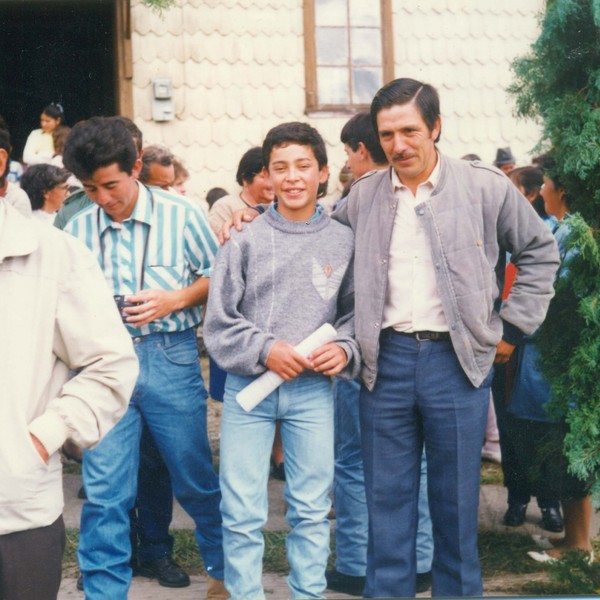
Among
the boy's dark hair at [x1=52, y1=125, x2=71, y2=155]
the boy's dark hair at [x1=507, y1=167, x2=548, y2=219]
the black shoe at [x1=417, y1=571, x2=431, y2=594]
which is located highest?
the boy's dark hair at [x1=52, y1=125, x2=71, y2=155]

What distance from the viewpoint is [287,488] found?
390 cm

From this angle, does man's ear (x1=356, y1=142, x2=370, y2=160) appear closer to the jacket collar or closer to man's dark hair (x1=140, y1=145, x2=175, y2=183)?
man's dark hair (x1=140, y1=145, x2=175, y2=183)

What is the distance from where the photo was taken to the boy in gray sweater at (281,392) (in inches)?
151

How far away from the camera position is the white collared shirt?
3.76 meters

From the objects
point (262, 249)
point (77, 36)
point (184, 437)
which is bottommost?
point (184, 437)

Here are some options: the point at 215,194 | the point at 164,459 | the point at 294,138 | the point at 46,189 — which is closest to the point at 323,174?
the point at 294,138

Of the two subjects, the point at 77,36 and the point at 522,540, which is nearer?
the point at 522,540

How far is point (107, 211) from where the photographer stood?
4.08 m

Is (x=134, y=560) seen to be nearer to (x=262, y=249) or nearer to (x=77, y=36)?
(x=262, y=249)

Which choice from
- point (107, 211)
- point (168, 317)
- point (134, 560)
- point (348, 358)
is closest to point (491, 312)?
point (348, 358)

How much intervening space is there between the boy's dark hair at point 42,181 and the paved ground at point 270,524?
70.8 inches

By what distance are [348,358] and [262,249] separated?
1.75 feet

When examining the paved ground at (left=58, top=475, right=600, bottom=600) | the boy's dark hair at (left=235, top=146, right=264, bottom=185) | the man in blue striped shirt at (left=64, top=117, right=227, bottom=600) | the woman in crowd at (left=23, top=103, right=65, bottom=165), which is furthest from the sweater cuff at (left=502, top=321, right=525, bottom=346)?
the woman in crowd at (left=23, top=103, right=65, bottom=165)

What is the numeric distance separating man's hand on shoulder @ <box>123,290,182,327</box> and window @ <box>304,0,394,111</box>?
20.2 feet
